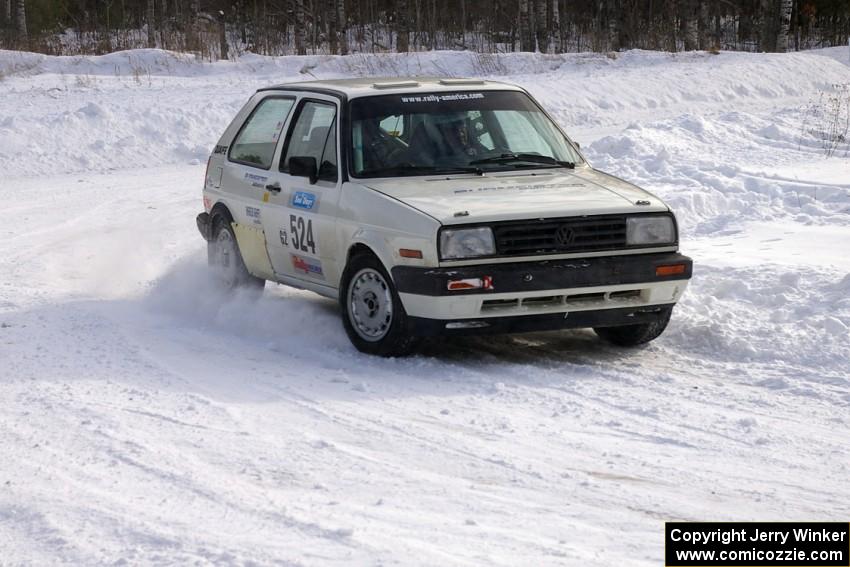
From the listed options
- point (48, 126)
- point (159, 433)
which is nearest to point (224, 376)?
point (159, 433)

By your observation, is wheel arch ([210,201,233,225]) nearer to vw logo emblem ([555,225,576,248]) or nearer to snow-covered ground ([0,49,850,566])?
snow-covered ground ([0,49,850,566])

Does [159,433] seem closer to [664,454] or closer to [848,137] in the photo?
[664,454]

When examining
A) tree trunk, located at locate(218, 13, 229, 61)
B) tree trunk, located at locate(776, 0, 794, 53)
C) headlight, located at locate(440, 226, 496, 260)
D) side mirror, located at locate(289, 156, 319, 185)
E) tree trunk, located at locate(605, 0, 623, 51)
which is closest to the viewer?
headlight, located at locate(440, 226, 496, 260)

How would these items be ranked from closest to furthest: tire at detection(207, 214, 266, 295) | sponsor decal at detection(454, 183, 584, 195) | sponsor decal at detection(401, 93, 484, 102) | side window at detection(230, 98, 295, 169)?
sponsor decal at detection(454, 183, 584, 195)
sponsor decal at detection(401, 93, 484, 102)
side window at detection(230, 98, 295, 169)
tire at detection(207, 214, 266, 295)

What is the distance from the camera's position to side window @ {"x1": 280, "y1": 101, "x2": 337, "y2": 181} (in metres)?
8.07

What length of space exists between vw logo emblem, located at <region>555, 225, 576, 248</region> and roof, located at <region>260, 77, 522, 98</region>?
5.64 ft

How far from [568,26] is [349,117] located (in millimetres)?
30357

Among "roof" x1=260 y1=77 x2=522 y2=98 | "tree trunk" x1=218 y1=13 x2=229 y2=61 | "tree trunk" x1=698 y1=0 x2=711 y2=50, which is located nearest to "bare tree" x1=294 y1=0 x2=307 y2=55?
"tree trunk" x1=218 y1=13 x2=229 y2=61

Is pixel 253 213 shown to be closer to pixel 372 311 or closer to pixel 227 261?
pixel 227 261

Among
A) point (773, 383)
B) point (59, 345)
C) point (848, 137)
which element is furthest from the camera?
point (848, 137)

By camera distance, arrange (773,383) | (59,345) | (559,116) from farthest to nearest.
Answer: (559,116)
(59,345)
(773,383)

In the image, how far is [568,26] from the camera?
3738 cm

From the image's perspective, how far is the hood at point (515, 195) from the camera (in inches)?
279

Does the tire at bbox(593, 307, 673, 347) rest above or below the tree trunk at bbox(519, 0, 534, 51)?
below
